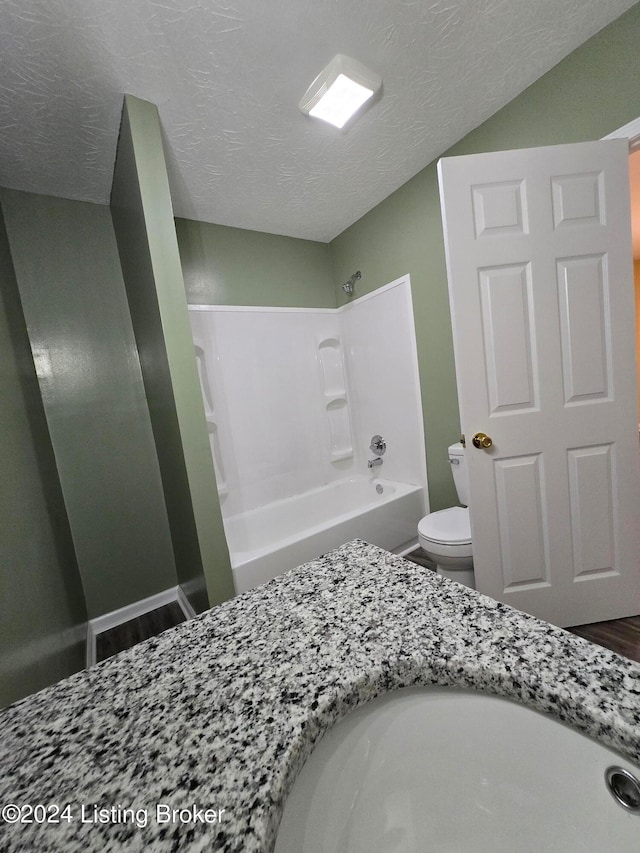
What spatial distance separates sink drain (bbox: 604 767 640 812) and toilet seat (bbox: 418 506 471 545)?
4.90 ft

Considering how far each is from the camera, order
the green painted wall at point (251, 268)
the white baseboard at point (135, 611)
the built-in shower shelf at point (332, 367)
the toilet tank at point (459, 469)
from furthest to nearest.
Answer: the built-in shower shelf at point (332, 367) → the green painted wall at point (251, 268) → the toilet tank at point (459, 469) → the white baseboard at point (135, 611)

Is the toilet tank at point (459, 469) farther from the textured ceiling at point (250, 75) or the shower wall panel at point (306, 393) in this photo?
the textured ceiling at point (250, 75)

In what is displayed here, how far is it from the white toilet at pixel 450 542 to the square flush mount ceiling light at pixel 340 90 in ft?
5.75

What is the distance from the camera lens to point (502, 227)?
149 centimetres

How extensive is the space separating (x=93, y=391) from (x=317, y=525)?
5.67 ft

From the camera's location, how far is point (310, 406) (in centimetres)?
304

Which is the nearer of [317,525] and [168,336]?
[168,336]

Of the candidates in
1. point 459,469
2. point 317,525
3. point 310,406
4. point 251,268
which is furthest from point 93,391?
point 459,469

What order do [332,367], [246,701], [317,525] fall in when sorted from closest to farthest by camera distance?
[246,701]
[317,525]
[332,367]

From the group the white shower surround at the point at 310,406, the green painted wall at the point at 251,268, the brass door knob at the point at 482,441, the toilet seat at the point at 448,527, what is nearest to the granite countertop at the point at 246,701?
the brass door knob at the point at 482,441

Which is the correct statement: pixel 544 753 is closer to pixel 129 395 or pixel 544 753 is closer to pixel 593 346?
pixel 593 346

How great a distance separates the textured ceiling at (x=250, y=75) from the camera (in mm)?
1220

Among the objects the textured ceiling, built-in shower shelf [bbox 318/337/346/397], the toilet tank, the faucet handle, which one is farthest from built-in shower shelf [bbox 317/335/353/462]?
the textured ceiling

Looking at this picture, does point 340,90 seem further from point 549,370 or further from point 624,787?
point 624,787
